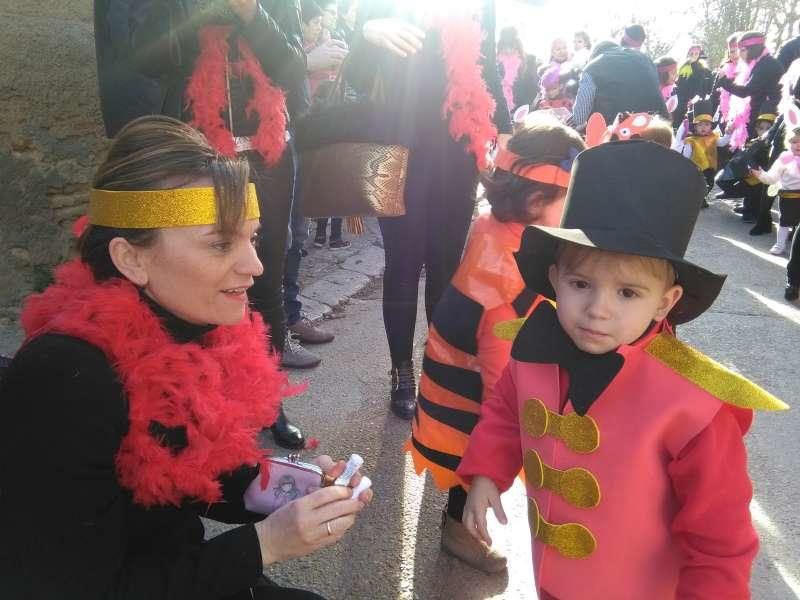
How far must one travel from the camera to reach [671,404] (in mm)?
1148

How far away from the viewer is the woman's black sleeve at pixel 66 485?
1.02 meters

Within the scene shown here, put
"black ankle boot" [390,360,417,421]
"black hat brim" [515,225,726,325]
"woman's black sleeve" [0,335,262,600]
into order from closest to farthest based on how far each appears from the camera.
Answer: "woman's black sleeve" [0,335,262,600], "black hat brim" [515,225,726,325], "black ankle boot" [390,360,417,421]

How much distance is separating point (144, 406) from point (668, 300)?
1008 mm

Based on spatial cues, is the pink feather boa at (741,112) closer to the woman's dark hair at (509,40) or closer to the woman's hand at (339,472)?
the woman's dark hair at (509,40)

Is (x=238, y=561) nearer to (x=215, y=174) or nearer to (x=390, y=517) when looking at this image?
(x=215, y=174)

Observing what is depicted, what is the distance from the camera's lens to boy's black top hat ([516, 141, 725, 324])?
1152 millimetres

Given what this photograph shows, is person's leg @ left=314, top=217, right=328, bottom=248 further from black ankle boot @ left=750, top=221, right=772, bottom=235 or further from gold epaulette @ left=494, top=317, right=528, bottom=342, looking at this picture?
black ankle boot @ left=750, top=221, right=772, bottom=235

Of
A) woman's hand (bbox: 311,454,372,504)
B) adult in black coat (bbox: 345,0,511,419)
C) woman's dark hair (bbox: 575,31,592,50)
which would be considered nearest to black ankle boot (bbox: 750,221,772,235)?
woman's dark hair (bbox: 575,31,592,50)

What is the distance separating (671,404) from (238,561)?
826mm

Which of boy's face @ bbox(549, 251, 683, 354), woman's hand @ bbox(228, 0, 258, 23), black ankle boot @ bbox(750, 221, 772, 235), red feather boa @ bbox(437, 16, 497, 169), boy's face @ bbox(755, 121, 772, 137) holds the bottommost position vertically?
black ankle boot @ bbox(750, 221, 772, 235)

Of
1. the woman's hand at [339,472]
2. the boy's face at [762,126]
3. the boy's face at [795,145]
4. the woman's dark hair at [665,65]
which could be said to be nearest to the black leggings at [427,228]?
the woman's hand at [339,472]

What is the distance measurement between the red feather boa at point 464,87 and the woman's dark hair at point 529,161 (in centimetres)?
52

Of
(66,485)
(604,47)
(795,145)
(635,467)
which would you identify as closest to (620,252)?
(635,467)

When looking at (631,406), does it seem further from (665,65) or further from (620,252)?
(665,65)
